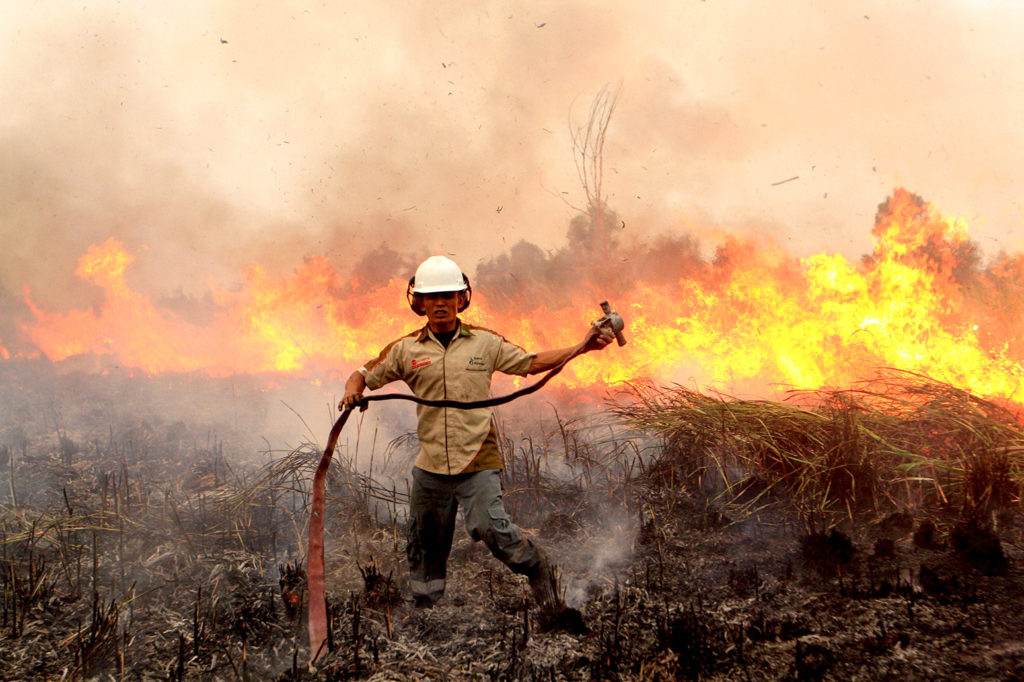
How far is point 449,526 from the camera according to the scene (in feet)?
11.5

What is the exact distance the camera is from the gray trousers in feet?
Result: 10.5

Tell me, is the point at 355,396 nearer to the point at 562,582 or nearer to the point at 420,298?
the point at 420,298

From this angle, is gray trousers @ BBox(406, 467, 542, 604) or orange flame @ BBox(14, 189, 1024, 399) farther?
orange flame @ BBox(14, 189, 1024, 399)

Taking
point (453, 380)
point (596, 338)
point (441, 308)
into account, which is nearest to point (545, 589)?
point (453, 380)

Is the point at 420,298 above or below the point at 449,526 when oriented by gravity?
above

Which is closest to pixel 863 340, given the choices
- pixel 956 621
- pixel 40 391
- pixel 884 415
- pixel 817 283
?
pixel 817 283

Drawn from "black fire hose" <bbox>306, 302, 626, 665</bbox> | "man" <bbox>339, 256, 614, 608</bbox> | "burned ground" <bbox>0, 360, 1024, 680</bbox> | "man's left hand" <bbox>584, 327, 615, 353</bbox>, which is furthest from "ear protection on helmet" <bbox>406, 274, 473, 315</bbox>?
"burned ground" <bbox>0, 360, 1024, 680</bbox>

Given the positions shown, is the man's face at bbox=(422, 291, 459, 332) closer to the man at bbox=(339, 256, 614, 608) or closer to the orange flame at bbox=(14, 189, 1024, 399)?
the man at bbox=(339, 256, 614, 608)

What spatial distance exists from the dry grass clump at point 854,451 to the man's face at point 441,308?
2.71 meters

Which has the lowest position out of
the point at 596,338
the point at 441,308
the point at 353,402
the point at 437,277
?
the point at 353,402

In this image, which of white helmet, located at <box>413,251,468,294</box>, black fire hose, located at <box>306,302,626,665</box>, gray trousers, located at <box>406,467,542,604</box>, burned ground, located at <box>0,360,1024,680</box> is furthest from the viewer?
white helmet, located at <box>413,251,468,294</box>

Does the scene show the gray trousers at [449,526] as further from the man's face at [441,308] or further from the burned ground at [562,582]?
the man's face at [441,308]

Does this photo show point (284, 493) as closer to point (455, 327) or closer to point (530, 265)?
point (455, 327)

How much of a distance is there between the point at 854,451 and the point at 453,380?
3472 mm
